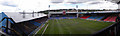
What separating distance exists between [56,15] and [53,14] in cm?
189

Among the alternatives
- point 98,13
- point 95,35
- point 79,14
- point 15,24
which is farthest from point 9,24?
point 79,14

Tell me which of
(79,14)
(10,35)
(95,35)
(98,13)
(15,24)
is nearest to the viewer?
(95,35)

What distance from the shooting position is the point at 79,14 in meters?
55.0

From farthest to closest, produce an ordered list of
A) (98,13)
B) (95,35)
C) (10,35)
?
(98,13) < (10,35) < (95,35)

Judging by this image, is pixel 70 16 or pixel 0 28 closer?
pixel 0 28

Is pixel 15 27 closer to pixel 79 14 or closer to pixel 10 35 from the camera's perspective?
pixel 10 35

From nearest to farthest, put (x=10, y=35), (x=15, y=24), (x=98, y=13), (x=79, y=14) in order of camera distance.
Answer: (x=10, y=35) → (x=15, y=24) → (x=98, y=13) → (x=79, y=14)

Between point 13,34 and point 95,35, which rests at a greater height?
point 95,35

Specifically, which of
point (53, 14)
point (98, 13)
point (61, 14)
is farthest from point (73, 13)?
point (98, 13)

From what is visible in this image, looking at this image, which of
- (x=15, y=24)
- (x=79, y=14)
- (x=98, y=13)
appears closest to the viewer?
(x=15, y=24)

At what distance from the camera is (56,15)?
191ft

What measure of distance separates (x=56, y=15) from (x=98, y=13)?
2315cm

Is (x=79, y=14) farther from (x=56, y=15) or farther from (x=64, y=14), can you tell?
(x=56, y=15)

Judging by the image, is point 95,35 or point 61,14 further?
point 61,14
